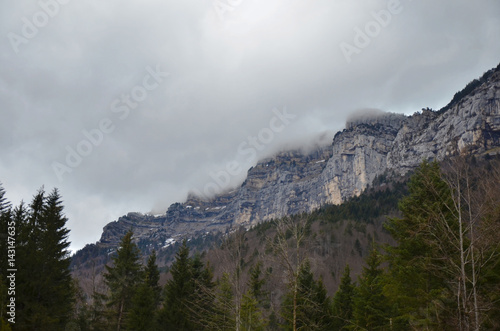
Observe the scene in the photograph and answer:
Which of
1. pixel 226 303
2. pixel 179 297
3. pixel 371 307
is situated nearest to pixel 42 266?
pixel 179 297

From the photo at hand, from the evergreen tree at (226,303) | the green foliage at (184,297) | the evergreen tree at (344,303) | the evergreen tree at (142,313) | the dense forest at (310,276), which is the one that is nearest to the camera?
the dense forest at (310,276)

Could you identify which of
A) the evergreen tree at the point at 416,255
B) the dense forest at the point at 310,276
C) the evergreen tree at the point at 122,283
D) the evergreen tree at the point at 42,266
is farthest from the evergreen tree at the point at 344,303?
the evergreen tree at the point at 42,266

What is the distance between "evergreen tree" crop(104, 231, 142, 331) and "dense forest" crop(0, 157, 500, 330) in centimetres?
8

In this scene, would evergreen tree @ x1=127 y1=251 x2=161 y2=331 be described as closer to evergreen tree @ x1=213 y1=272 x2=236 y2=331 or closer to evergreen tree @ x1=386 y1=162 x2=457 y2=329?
evergreen tree @ x1=213 y1=272 x2=236 y2=331

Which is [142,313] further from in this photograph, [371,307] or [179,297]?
[371,307]

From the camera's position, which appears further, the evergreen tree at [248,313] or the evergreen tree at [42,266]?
the evergreen tree at [42,266]

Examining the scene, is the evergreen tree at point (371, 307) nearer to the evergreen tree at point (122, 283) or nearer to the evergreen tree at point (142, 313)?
the evergreen tree at point (142, 313)

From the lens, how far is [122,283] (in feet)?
79.6

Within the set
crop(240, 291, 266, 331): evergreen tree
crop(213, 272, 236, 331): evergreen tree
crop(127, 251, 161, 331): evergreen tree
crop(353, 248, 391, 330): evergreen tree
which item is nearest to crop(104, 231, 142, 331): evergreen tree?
crop(127, 251, 161, 331): evergreen tree

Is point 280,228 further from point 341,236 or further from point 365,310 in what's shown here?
point 341,236

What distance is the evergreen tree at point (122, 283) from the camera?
2355cm

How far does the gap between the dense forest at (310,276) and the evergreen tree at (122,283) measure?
8cm

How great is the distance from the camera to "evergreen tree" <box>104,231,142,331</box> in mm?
23547

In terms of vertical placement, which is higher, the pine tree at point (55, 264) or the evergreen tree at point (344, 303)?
the pine tree at point (55, 264)
